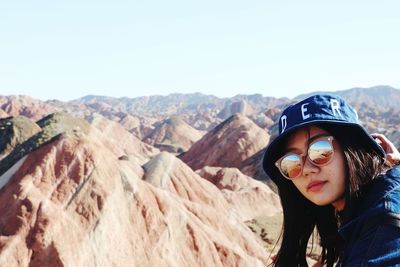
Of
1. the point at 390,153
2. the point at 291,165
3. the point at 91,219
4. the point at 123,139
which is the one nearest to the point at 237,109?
the point at 123,139

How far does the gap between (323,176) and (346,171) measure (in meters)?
0.11

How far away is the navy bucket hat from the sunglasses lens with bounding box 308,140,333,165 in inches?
4.0

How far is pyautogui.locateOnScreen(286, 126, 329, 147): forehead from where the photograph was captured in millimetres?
2479

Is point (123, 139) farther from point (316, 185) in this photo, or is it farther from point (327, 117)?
point (327, 117)

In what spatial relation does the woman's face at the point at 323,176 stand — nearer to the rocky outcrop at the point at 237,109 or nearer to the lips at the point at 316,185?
the lips at the point at 316,185

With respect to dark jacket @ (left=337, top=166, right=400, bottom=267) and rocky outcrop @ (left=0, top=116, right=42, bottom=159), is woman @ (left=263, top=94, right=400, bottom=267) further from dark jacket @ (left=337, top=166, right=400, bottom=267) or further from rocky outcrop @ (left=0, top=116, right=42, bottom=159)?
rocky outcrop @ (left=0, top=116, right=42, bottom=159)

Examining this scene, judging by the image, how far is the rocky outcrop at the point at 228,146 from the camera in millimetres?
62562

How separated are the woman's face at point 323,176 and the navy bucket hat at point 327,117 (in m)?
0.07

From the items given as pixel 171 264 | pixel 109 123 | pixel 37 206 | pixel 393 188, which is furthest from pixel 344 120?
pixel 109 123

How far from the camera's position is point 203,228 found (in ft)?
49.4

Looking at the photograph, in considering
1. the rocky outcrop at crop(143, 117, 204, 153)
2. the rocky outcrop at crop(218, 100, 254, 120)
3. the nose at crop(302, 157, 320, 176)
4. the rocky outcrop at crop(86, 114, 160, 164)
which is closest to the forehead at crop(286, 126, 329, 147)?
the nose at crop(302, 157, 320, 176)

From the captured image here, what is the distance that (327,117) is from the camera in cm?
234

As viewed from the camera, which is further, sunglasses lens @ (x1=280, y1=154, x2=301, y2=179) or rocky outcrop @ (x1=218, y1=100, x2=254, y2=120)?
rocky outcrop @ (x1=218, y1=100, x2=254, y2=120)

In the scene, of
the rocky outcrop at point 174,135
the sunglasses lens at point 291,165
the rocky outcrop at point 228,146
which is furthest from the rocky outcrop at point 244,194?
the rocky outcrop at point 174,135
